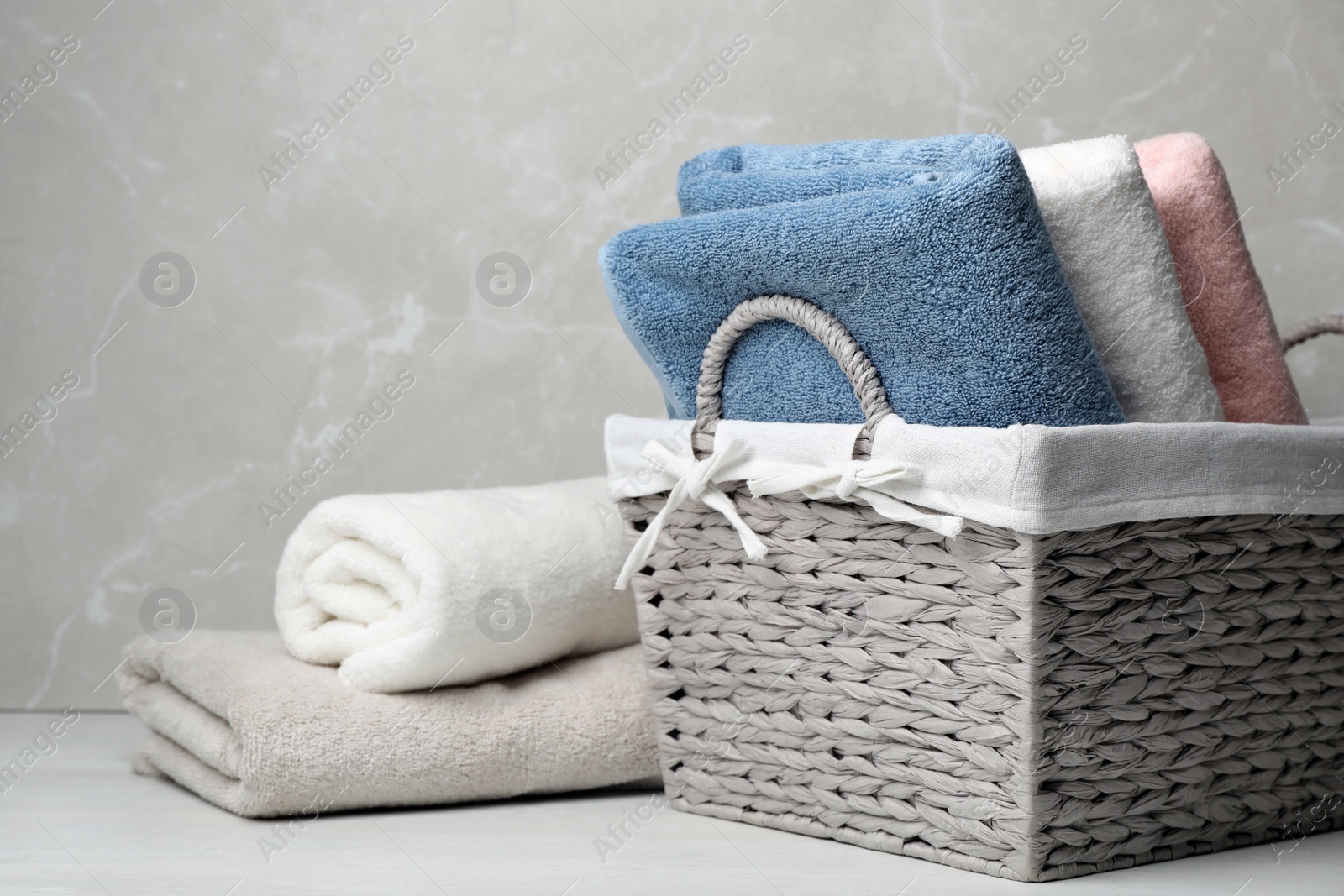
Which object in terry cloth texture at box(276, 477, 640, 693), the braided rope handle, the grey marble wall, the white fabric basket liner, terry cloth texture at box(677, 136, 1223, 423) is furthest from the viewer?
the grey marble wall

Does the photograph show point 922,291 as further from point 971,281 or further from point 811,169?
point 811,169

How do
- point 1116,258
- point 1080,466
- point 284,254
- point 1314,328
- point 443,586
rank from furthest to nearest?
point 284,254
point 1314,328
point 443,586
point 1116,258
point 1080,466

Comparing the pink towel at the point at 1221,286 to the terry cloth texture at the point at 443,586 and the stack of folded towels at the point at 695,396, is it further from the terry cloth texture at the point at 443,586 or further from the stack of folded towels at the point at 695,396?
the terry cloth texture at the point at 443,586

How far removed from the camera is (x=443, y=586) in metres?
0.79

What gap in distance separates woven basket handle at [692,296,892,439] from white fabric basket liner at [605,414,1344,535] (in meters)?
0.03

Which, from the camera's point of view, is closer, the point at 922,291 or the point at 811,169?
the point at 922,291

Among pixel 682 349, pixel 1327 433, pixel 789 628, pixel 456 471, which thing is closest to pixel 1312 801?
pixel 1327 433

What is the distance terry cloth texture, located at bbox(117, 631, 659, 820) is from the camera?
2.51 feet

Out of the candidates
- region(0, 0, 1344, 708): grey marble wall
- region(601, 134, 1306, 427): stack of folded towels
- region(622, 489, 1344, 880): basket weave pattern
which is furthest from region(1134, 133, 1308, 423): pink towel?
region(0, 0, 1344, 708): grey marble wall

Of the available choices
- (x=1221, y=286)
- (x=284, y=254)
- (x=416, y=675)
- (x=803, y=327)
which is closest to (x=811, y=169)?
(x=803, y=327)

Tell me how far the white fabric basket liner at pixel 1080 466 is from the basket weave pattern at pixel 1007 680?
2 cm

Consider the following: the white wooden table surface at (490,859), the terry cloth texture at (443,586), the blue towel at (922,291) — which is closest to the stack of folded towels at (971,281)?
the blue towel at (922,291)

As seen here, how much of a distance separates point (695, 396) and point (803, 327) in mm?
119

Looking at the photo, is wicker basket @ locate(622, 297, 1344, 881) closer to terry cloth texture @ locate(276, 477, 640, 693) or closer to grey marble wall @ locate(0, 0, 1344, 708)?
terry cloth texture @ locate(276, 477, 640, 693)
